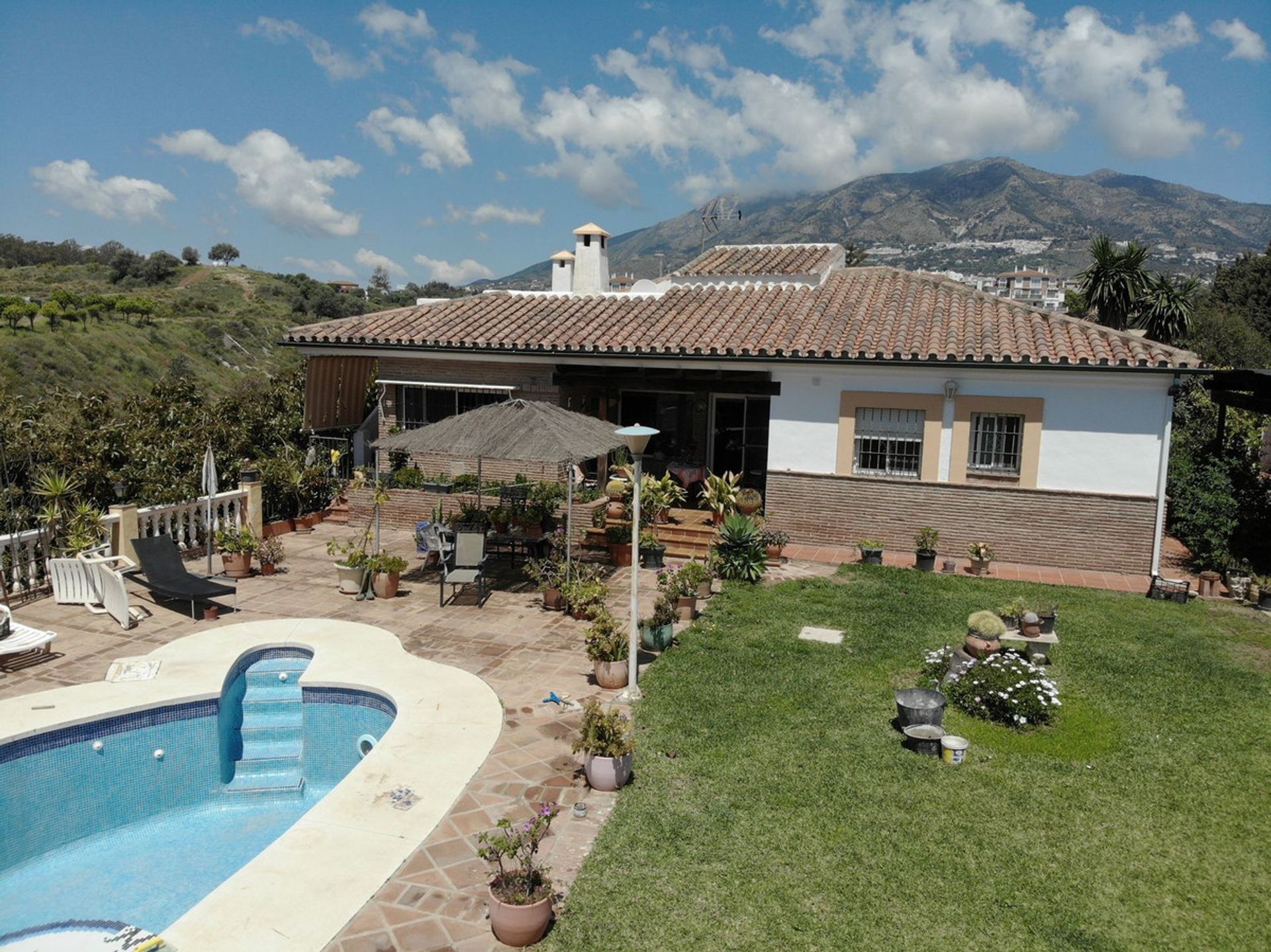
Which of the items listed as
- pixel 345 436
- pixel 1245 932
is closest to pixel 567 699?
pixel 1245 932

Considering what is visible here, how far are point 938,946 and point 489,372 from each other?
52.2ft

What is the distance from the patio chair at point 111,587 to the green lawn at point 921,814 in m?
7.55

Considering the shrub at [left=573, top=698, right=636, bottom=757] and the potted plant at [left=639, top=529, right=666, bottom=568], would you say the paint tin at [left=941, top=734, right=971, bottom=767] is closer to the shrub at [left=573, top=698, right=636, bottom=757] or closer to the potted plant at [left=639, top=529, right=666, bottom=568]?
the shrub at [left=573, top=698, right=636, bottom=757]

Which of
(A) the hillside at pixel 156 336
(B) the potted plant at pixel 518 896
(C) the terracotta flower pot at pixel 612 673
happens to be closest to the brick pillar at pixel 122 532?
(A) the hillside at pixel 156 336

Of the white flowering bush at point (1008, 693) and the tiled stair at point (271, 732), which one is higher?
the white flowering bush at point (1008, 693)

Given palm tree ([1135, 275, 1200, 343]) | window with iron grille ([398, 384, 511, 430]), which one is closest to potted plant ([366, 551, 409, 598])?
window with iron grille ([398, 384, 511, 430])

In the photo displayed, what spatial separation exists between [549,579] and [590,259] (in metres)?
12.2

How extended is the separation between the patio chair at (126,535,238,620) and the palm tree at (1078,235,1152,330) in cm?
3502

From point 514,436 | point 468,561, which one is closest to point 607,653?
point 468,561

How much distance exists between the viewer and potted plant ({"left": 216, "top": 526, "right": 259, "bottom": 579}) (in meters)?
14.4

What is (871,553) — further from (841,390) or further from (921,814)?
(921,814)

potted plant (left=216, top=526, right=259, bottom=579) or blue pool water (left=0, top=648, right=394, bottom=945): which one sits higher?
potted plant (left=216, top=526, right=259, bottom=579)

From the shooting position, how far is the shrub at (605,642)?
9.73m

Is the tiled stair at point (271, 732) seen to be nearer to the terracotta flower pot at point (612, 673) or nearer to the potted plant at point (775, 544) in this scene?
the terracotta flower pot at point (612, 673)
